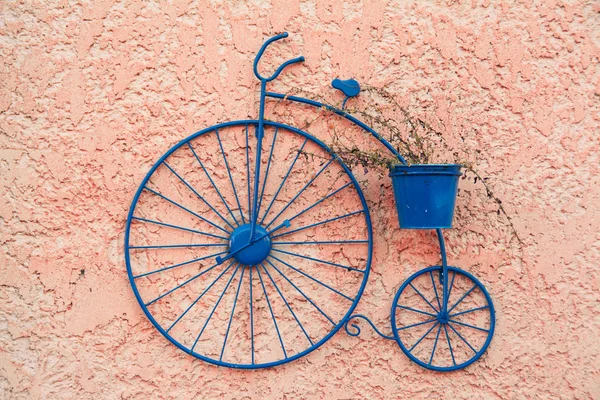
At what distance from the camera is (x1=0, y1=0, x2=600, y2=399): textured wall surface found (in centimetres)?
242

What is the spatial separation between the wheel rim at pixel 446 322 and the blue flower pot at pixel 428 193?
36cm

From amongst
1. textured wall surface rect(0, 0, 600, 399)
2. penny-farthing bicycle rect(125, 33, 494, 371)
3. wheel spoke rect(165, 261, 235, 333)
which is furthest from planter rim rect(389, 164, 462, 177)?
wheel spoke rect(165, 261, 235, 333)

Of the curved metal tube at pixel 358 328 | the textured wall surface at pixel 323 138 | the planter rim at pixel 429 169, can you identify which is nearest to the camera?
the planter rim at pixel 429 169

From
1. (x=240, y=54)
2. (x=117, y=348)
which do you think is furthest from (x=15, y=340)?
(x=240, y=54)

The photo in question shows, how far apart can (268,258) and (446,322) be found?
2.60 feet

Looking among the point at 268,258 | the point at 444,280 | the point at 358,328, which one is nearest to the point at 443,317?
the point at 444,280

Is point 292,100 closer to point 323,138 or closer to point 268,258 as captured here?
point 323,138

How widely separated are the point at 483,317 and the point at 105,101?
181cm

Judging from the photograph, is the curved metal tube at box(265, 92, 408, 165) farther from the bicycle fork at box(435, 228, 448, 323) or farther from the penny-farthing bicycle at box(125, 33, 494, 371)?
the bicycle fork at box(435, 228, 448, 323)

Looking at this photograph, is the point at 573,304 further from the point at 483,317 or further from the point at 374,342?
the point at 374,342

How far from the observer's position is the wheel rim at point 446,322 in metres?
2.56

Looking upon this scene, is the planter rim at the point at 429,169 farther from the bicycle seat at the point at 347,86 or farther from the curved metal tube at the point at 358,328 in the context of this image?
the curved metal tube at the point at 358,328

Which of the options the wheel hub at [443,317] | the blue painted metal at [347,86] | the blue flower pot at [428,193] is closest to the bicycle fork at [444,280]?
the wheel hub at [443,317]

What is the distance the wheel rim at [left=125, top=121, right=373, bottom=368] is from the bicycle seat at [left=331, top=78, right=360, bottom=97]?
0.24m
